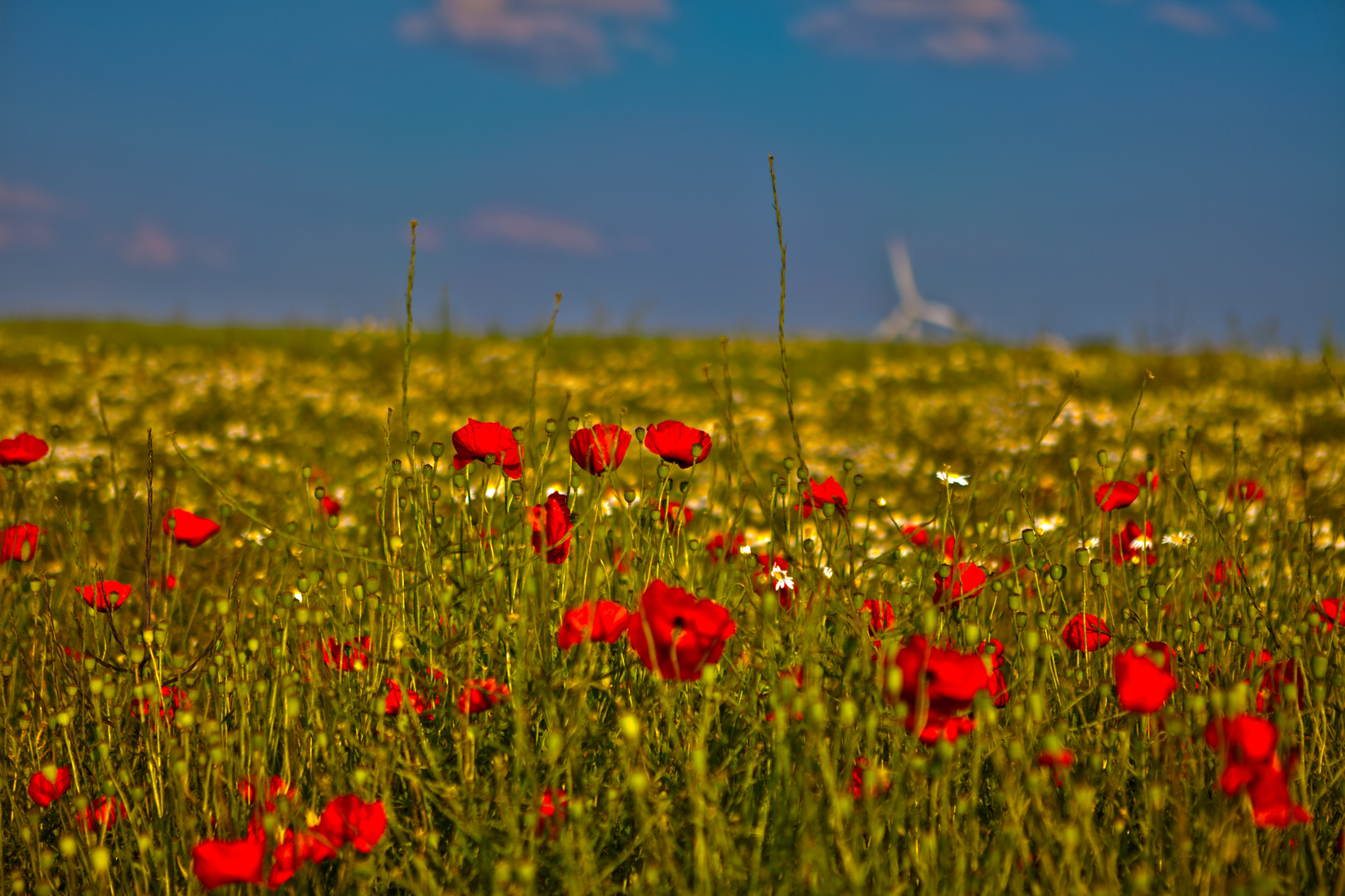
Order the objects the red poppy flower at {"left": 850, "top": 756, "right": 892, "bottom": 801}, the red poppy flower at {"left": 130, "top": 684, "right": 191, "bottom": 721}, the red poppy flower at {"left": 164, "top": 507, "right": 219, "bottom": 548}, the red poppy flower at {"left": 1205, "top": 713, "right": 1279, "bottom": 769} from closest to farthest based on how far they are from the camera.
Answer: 1. the red poppy flower at {"left": 1205, "top": 713, "right": 1279, "bottom": 769}
2. the red poppy flower at {"left": 850, "top": 756, "right": 892, "bottom": 801}
3. the red poppy flower at {"left": 130, "top": 684, "right": 191, "bottom": 721}
4. the red poppy flower at {"left": 164, "top": 507, "right": 219, "bottom": 548}

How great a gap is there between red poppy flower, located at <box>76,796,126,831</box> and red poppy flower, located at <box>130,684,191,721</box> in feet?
0.54

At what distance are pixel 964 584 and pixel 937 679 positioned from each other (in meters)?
0.72

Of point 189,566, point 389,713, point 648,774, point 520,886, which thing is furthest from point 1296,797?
point 189,566

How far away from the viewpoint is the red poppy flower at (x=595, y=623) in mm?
1595

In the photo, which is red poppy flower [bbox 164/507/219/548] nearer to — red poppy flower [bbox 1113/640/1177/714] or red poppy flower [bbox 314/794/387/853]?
red poppy flower [bbox 314/794/387/853]

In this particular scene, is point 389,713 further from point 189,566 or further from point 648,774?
point 189,566

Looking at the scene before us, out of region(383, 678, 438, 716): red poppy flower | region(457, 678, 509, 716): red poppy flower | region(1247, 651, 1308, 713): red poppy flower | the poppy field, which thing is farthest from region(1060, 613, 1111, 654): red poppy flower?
region(383, 678, 438, 716): red poppy flower

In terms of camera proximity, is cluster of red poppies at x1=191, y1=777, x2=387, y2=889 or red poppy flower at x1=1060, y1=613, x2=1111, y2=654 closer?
cluster of red poppies at x1=191, y1=777, x2=387, y2=889

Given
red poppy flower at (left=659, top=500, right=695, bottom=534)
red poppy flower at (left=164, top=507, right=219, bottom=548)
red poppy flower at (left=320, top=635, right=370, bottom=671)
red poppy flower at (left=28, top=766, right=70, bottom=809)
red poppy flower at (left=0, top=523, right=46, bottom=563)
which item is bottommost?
red poppy flower at (left=28, top=766, right=70, bottom=809)

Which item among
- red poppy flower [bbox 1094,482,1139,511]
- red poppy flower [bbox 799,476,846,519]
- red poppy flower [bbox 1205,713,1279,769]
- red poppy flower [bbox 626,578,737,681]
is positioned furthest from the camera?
red poppy flower [bbox 1094,482,1139,511]

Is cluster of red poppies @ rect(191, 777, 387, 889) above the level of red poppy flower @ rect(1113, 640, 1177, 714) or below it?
below

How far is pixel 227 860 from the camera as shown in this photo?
1.31m

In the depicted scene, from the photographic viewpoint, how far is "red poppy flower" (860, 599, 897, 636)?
191cm

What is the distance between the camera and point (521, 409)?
24.7 ft
